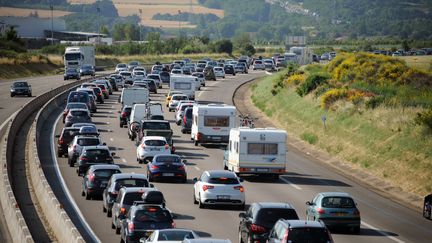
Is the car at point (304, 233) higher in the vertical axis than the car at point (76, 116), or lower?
higher

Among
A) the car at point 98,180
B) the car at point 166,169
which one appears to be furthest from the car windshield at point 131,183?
the car at point 166,169

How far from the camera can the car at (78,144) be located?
4925 cm

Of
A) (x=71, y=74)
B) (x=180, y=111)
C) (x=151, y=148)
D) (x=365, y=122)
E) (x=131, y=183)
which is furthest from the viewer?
(x=71, y=74)

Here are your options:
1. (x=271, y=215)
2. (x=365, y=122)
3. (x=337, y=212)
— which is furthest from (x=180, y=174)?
(x=365, y=122)

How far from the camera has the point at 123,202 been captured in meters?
31.3

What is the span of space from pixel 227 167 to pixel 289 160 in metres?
8.32

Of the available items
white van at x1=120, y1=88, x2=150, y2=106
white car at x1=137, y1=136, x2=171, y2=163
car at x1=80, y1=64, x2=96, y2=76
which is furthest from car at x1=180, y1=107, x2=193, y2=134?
car at x1=80, y1=64, x2=96, y2=76

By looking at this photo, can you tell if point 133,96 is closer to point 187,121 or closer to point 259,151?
point 187,121

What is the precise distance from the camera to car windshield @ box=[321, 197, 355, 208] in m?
32.4

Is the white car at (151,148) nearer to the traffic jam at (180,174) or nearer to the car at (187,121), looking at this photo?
the traffic jam at (180,174)

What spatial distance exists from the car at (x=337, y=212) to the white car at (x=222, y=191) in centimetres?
483

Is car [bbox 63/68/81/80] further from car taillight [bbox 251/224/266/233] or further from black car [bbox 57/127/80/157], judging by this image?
car taillight [bbox 251/224/266/233]

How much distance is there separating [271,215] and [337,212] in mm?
4487

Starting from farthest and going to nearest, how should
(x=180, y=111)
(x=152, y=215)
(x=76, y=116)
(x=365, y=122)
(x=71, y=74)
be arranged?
(x=71, y=74) < (x=180, y=111) < (x=76, y=116) < (x=365, y=122) < (x=152, y=215)
